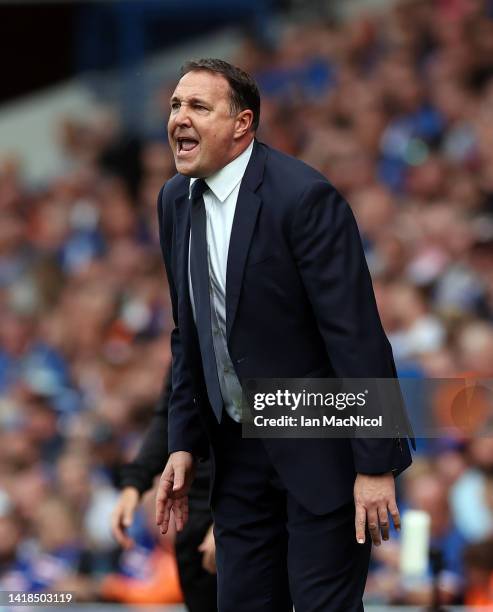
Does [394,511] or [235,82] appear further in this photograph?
[235,82]

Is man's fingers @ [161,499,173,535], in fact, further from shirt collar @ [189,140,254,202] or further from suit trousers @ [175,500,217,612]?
shirt collar @ [189,140,254,202]

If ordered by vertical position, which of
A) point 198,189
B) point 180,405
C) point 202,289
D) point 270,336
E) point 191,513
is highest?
point 198,189

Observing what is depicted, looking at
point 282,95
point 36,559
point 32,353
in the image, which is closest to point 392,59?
point 282,95

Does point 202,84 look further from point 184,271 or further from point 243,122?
point 184,271

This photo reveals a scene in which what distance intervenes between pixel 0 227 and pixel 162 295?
2478 mm

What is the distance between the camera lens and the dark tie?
11.4 feet

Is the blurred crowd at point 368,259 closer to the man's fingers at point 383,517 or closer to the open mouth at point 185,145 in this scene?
the man's fingers at point 383,517

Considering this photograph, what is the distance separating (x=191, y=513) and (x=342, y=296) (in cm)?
130

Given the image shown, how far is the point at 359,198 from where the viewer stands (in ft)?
26.6

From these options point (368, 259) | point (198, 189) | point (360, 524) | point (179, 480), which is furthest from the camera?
point (368, 259)

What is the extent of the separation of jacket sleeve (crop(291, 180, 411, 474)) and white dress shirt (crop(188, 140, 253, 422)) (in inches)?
8.0

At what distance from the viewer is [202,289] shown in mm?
3479

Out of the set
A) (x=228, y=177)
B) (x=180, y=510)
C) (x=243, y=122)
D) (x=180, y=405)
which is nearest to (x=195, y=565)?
(x=180, y=510)

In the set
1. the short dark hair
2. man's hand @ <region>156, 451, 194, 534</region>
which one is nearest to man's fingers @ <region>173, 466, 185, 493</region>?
man's hand @ <region>156, 451, 194, 534</region>
